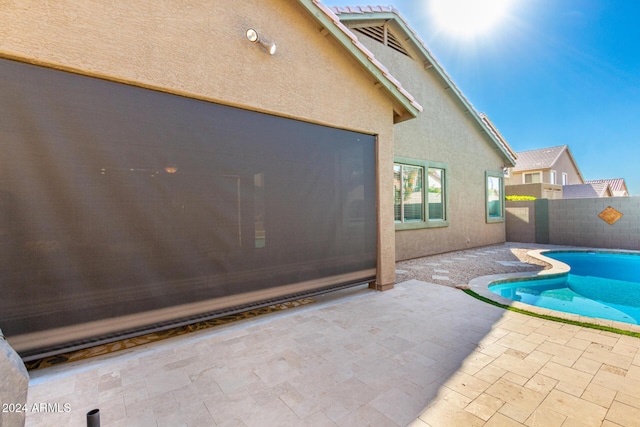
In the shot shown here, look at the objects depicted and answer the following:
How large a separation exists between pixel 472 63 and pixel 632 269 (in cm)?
1662

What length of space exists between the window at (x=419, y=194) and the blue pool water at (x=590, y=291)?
4542 mm

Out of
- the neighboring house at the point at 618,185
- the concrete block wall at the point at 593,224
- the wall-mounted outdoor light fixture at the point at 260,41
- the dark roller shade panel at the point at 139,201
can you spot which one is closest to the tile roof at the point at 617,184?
the neighboring house at the point at 618,185

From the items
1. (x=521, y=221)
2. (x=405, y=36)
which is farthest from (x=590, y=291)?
(x=405, y=36)

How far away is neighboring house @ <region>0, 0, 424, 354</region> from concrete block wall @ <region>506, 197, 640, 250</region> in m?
14.8

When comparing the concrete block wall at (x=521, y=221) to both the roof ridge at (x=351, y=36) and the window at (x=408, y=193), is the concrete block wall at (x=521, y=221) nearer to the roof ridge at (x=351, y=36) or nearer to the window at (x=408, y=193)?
the window at (x=408, y=193)

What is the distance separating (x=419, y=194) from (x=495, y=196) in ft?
25.0

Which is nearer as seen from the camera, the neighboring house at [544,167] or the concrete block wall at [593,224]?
the concrete block wall at [593,224]

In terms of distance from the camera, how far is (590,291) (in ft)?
29.5

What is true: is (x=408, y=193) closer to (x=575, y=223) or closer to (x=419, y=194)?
(x=419, y=194)

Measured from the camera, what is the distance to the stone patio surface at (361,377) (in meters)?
2.94

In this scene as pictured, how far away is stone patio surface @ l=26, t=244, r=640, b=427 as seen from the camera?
2943 millimetres

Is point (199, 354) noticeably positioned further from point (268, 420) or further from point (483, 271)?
point (483, 271)

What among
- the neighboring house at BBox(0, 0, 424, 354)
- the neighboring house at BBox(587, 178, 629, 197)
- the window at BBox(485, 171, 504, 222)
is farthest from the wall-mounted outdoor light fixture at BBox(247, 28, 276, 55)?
the neighboring house at BBox(587, 178, 629, 197)

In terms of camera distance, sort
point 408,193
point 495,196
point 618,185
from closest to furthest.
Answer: point 408,193 < point 495,196 < point 618,185
